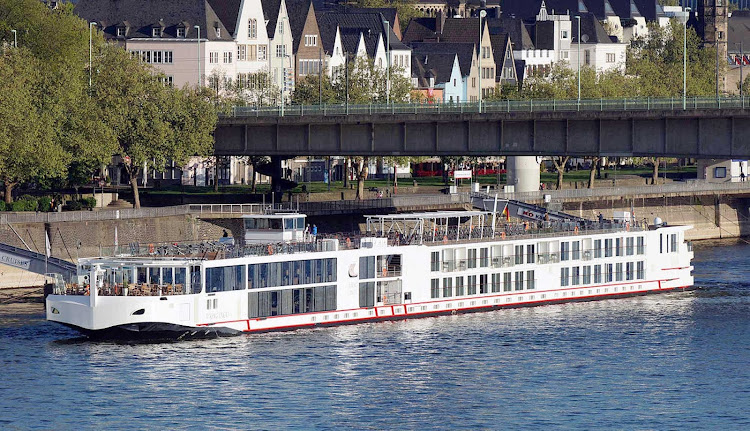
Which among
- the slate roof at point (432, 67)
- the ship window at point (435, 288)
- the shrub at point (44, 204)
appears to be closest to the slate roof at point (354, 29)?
the slate roof at point (432, 67)

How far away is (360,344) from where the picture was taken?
81.5m

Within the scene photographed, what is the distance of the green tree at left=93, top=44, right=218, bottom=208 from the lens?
118000mm

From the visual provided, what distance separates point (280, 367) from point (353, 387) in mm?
4748

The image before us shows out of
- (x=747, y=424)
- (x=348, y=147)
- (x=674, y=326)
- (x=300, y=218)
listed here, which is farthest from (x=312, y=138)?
(x=747, y=424)

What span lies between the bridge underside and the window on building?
40.4m

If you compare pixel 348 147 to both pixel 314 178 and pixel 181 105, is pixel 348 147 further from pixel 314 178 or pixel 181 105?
pixel 314 178

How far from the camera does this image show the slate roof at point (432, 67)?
180875 millimetres

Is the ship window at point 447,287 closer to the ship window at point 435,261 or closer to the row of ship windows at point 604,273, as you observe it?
the ship window at point 435,261

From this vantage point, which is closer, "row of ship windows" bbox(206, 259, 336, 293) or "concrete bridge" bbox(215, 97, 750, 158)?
"row of ship windows" bbox(206, 259, 336, 293)

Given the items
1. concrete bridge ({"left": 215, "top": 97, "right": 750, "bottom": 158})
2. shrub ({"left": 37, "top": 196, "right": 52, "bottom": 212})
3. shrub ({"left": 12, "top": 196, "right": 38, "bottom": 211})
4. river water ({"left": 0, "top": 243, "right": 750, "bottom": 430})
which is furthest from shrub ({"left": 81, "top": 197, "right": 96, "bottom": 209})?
river water ({"left": 0, "top": 243, "right": 750, "bottom": 430})

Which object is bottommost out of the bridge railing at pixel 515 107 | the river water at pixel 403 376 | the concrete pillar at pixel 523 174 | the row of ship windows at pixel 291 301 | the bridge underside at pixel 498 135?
the river water at pixel 403 376

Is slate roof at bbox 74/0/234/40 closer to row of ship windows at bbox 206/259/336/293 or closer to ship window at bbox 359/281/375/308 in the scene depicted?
ship window at bbox 359/281/375/308

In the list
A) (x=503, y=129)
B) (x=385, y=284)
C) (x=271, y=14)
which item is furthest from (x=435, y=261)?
(x=271, y=14)

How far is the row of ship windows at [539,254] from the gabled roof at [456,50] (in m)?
83.8
